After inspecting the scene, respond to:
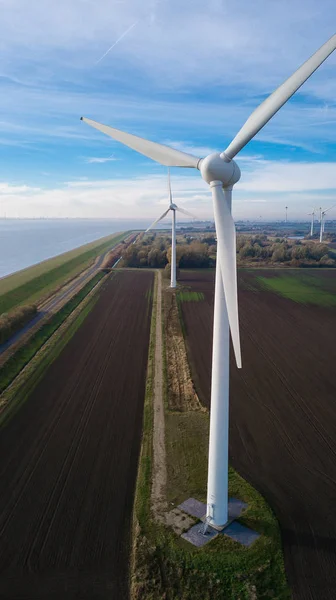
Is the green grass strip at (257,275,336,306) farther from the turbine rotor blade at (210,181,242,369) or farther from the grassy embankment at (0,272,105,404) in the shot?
the turbine rotor blade at (210,181,242,369)

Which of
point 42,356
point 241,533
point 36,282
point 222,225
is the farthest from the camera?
point 36,282

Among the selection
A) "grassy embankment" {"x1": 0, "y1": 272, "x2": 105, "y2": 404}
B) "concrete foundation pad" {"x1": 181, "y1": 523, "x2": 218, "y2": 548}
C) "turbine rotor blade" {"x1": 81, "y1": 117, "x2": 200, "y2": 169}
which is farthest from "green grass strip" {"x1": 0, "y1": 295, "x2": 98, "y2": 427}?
"turbine rotor blade" {"x1": 81, "y1": 117, "x2": 200, "y2": 169}

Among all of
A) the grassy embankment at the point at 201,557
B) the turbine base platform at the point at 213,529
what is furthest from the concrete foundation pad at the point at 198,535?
the grassy embankment at the point at 201,557

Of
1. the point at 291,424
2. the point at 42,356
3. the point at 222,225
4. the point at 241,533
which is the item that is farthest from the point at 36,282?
the point at 222,225

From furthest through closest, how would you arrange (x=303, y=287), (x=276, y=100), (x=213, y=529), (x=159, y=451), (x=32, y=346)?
1. (x=303, y=287)
2. (x=32, y=346)
3. (x=159, y=451)
4. (x=213, y=529)
5. (x=276, y=100)

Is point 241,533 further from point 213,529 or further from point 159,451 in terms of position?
point 159,451

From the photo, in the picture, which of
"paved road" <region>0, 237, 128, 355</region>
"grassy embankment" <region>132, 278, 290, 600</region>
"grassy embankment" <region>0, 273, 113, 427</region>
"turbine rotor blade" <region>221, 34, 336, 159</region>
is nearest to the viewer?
"turbine rotor blade" <region>221, 34, 336, 159</region>

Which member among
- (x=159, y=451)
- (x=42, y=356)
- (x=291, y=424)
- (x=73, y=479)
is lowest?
(x=73, y=479)

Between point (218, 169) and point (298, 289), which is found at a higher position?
point (218, 169)
